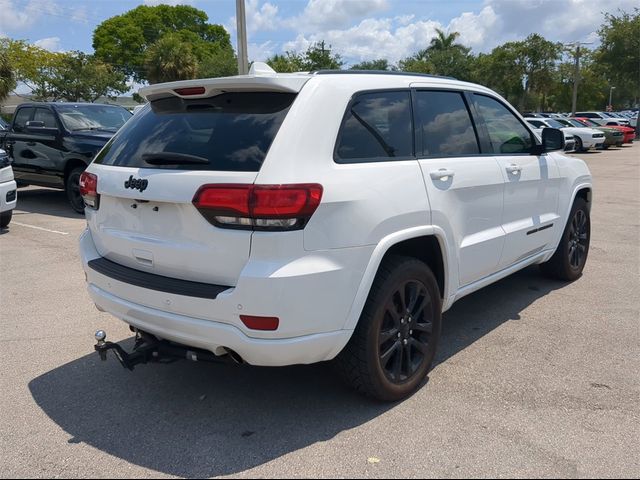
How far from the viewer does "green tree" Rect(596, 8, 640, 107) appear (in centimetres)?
3606

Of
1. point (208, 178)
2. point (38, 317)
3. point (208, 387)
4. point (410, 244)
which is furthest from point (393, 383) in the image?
point (38, 317)

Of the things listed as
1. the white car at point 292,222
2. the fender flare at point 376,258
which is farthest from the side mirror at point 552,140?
the fender flare at point 376,258

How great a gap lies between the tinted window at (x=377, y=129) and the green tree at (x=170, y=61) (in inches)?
1503

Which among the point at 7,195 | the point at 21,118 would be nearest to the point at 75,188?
the point at 7,195

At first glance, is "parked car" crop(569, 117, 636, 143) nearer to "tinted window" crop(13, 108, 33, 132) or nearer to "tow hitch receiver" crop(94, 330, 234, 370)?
"tinted window" crop(13, 108, 33, 132)

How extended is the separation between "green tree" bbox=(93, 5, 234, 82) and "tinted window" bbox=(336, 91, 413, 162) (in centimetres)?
6183

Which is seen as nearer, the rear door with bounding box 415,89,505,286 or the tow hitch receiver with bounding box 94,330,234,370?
Result: the tow hitch receiver with bounding box 94,330,234,370

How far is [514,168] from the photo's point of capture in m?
4.52

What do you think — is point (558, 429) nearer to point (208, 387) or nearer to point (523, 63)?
point (208, 387)

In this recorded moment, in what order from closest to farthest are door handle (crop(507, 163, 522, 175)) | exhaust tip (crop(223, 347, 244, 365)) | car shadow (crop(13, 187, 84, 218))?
exhaust tip (crop(223, 347, 244, 365)) → door handle (crop(507, 163, 522, 175)) → car shadow (crop(13, 187, 84, 218))

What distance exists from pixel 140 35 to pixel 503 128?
67444mm

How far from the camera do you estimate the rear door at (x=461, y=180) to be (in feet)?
12.1

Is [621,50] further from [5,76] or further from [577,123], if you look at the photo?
[5,76]

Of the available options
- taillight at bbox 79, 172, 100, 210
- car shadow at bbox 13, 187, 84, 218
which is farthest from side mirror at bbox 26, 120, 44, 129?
taillight at bbox 79, 172, 100, 210
